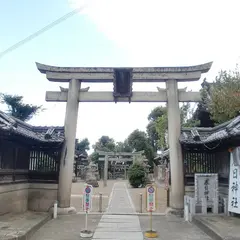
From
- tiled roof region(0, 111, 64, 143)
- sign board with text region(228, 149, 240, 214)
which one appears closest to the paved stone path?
sign board with text region(228, 149, 240, 214)

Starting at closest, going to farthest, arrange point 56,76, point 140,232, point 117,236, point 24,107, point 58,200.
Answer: point 117,236 → point 140,232 → point 58,200 → point 56,76 → point 24,107

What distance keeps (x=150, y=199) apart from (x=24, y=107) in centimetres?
2998

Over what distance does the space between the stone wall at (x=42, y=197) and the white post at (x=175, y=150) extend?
5.33 metres

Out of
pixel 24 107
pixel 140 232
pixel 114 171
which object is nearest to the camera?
pixel 140 232

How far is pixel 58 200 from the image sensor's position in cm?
1350

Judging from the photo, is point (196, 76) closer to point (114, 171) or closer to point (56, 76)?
point (56, 76)

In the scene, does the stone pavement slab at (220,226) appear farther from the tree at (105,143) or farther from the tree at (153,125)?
the tree at (105,143)

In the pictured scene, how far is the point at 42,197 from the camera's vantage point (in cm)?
1376

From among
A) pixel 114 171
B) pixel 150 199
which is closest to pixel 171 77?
pixel 150 199

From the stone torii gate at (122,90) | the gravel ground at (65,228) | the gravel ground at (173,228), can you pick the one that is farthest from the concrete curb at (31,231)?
the gravel ground at (173,228)

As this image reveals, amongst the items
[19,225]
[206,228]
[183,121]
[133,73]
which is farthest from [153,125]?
[19,225]

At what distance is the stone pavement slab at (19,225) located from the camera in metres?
8.00

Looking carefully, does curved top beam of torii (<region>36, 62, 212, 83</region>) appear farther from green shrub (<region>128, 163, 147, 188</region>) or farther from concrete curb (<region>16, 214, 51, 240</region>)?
green shrub (<region>128, 163, 147, 188</region>)

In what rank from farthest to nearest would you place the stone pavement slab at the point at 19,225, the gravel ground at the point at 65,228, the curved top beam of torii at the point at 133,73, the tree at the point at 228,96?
1. the tree at the point at 228,96
2. the curved top beam of torii at the point at 133,73
3. the gravel ground at the point at 65,228
4. the stone pavement slab at the point at 19,225
